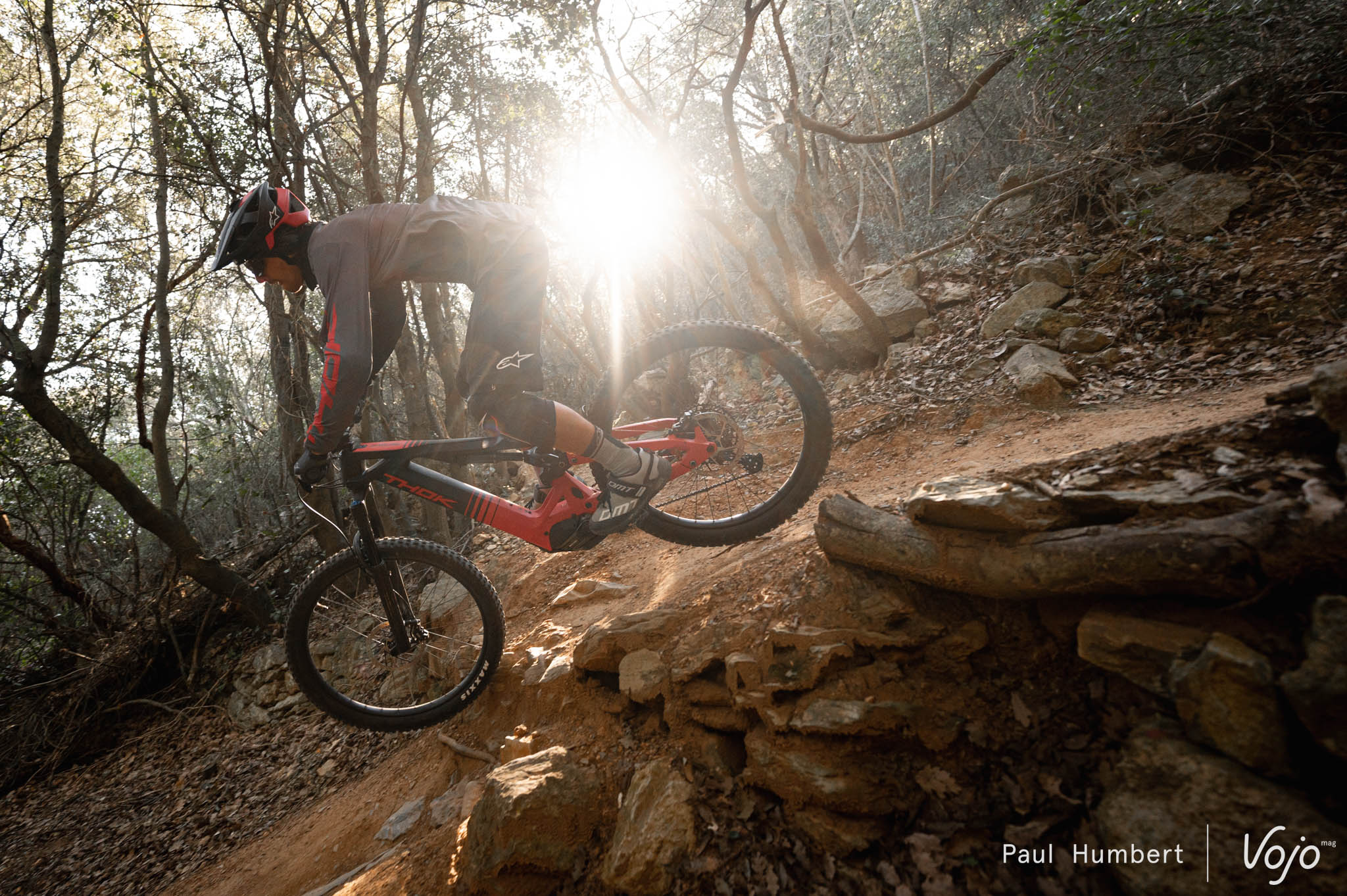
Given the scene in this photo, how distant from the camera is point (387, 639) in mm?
3271

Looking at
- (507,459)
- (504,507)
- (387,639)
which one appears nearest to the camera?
(507,459)

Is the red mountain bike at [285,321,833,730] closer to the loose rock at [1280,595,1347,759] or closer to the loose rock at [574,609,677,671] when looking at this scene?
the loose rock at [574,609,677,671]

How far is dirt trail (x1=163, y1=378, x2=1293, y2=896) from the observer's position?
2545mm

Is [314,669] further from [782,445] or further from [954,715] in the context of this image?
[782,445]

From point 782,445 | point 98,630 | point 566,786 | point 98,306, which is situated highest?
point 98,306

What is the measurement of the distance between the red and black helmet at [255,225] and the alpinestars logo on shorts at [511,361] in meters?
1.17

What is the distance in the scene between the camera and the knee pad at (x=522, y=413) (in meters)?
2.82

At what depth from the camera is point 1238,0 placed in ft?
20.6

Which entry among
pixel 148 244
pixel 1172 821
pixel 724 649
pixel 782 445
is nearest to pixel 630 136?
pixel 148 244

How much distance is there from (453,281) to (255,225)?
92 centimetres

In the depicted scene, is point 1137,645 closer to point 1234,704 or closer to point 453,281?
point 1234,704

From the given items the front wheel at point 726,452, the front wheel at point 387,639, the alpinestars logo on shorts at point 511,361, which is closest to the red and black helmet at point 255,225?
the alpinestars logo on shorts at point 511,361

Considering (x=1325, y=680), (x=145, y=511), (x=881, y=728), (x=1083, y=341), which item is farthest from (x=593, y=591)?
(x=145, y=511)

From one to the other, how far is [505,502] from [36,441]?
33.2ft
